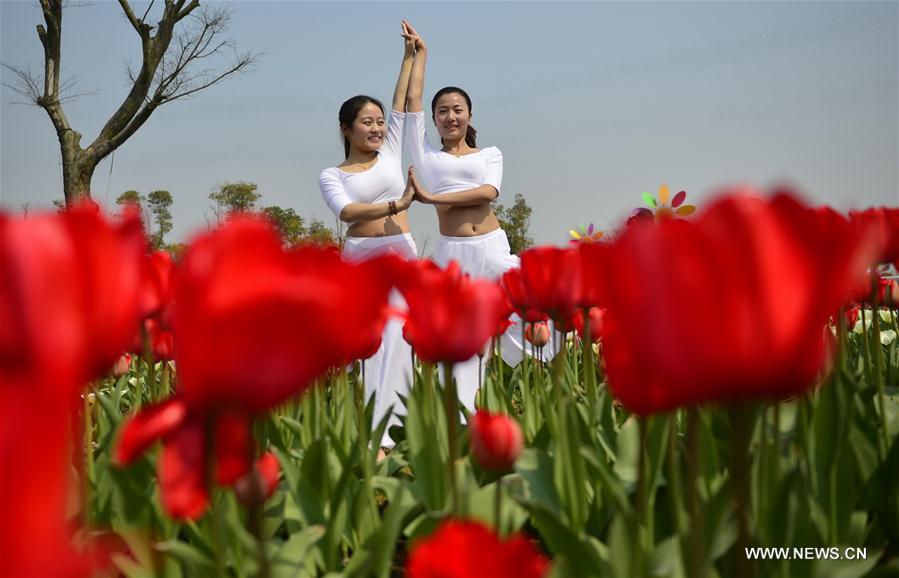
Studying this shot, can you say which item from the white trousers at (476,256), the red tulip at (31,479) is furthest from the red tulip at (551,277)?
the white trousers at (476,256)

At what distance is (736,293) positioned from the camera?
2.37 ft

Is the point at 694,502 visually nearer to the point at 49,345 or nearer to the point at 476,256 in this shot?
the point at 49,345

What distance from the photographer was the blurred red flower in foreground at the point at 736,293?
2.35 ft

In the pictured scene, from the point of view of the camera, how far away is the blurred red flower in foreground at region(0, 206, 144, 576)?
0.35 m

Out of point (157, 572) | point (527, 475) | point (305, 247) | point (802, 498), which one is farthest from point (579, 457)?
point (305, 247)

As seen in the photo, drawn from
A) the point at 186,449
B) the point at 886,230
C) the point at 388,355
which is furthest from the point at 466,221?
the point at 186,449

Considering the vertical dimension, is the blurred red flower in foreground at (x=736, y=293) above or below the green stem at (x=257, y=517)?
above

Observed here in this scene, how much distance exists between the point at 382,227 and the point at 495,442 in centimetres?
422

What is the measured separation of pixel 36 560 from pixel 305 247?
0.40 meters

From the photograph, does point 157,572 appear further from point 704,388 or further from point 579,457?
point 704,388

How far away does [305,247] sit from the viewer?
72 cm

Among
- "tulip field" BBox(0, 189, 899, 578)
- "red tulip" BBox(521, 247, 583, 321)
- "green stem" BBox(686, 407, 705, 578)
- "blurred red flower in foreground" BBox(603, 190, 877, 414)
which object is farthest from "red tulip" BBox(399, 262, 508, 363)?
"red tulip" BBox(521, 247, 583, 321)

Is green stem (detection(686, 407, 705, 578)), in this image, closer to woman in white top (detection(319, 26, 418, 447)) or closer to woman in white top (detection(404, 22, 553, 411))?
woman in white top (detection(319, 26, 418, 447))
